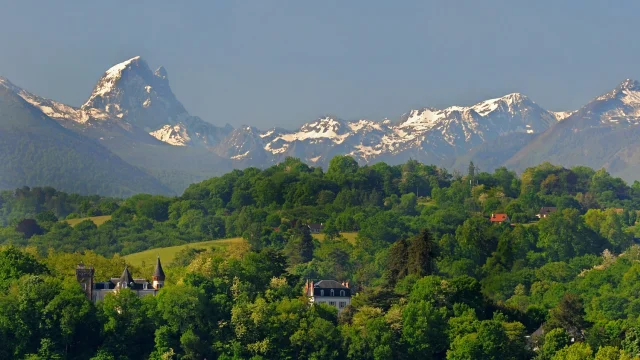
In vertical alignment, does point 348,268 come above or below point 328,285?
above

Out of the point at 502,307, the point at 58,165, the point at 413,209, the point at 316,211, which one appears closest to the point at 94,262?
the point at 502,307

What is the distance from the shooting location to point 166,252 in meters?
116

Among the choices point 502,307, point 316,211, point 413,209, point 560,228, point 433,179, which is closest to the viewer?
point 502,307

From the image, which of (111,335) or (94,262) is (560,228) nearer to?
(94,262)

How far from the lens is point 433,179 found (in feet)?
530

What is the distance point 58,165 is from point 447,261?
94.5 m

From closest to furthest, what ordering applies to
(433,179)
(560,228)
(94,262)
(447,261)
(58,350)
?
(58,350) → (94,262) → (447,261) → (560,228) → (433,179)

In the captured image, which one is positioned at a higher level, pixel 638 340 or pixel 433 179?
pixel 433 179

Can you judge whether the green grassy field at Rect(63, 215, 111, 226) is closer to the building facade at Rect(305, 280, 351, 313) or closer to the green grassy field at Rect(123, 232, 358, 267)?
the green grassy field at Rect(123, 232, 358, 267)

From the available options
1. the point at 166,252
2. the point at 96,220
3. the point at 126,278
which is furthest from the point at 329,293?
the point at 96,220

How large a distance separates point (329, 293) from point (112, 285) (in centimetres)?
1122

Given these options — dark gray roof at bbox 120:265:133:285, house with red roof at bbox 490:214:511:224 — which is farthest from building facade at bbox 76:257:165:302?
house with red roof at bbox 490:214:511:224

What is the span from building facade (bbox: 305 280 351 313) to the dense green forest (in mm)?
1103

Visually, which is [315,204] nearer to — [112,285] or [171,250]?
[171,250]
